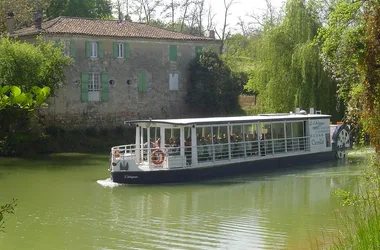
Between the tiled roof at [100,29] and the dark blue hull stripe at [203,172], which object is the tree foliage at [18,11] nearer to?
the tiled roof at [100,29]

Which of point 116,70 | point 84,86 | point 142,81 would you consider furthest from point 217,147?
point 142,81

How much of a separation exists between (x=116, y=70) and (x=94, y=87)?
1.77 meters

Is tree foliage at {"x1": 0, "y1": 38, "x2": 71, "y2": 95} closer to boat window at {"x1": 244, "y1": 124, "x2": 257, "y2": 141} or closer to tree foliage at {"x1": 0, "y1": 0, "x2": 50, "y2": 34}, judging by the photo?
boat window at {"x1": 244, "y1": 124, "x2": 257, "y2": 141}

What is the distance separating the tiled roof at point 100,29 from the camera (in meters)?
35.8

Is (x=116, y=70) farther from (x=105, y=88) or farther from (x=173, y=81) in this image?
(x=173, y=81)

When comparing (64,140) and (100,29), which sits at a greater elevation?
(100,29)

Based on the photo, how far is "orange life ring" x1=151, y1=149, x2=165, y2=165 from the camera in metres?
22.0

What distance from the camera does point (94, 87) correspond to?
1454 inches

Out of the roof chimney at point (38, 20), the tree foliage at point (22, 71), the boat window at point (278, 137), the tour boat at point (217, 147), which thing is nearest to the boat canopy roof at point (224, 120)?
the tour boat at point (217, 147)

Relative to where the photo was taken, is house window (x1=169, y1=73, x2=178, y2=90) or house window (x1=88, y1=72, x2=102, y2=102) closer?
house window (x1=88, y1=72, x2=102, y2=102)

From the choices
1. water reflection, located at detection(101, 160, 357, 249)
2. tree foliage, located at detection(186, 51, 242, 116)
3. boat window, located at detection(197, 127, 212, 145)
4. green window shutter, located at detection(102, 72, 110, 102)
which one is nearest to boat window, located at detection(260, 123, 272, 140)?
water reflection, located at detection(101, 160, 357, 249)

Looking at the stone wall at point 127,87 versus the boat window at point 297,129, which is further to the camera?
the stone wall at point 127,87

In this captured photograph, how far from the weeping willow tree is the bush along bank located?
329 inches

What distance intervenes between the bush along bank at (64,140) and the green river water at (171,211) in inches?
186
